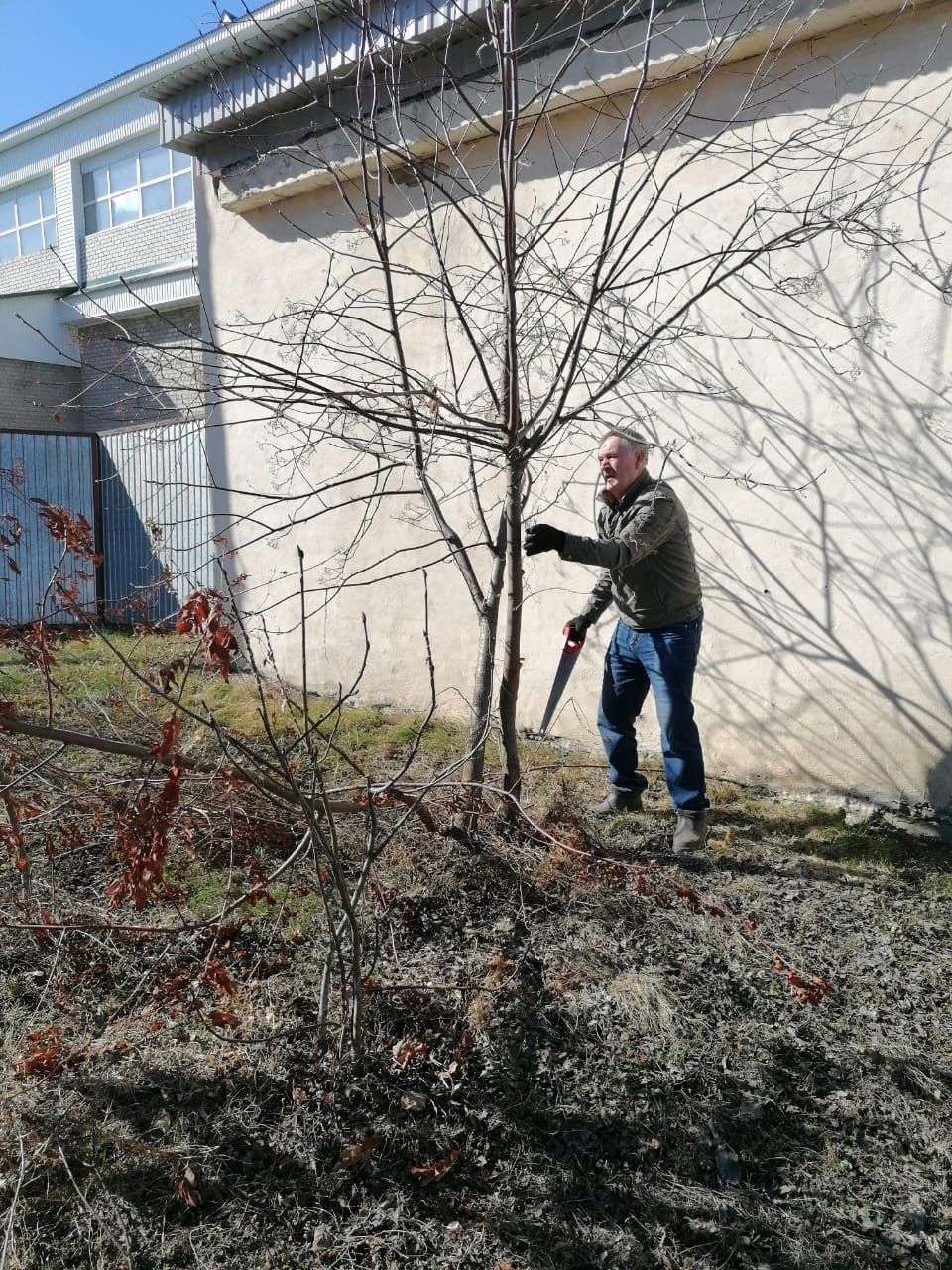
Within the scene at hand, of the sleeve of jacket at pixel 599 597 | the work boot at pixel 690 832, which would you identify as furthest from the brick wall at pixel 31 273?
the work boot at pixel 690 832

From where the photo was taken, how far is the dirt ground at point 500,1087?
216 cm

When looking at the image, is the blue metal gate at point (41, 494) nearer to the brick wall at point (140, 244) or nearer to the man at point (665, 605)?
the man at point (665, 605)

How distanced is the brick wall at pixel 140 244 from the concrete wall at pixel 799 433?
43.7 ft

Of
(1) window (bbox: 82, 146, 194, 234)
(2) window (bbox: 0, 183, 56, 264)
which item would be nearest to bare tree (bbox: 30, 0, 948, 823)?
(1) window (bbox: 82, 146, 194, 234)

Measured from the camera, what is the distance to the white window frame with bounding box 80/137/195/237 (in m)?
17.0

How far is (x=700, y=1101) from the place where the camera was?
2.51 meters

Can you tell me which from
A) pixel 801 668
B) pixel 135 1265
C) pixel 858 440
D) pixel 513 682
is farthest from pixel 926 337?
pixel 135 1265

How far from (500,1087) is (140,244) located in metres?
18.7

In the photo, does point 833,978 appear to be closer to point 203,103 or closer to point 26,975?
point 26,975

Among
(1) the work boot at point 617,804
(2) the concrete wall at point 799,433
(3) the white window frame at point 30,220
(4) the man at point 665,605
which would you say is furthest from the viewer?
(3) the white window frame at point 30,220

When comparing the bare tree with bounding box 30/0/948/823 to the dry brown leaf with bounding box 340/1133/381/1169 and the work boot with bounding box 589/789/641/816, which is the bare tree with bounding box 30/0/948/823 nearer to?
the work boot with bounding box 589/789/641/816

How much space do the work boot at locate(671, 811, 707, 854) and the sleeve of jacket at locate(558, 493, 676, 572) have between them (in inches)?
45.1

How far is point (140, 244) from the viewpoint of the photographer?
17.6m

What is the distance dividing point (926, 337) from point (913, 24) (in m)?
1.35
